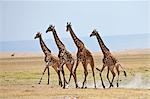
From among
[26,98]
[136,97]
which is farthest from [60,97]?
[136,97]

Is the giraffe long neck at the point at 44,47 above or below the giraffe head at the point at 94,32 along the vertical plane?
below

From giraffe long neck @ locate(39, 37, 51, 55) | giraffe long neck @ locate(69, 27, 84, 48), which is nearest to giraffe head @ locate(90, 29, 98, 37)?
giraffe long neck @ locate(69, 27, 84, 48)

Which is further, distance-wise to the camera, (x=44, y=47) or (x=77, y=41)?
(x=44, y=47)

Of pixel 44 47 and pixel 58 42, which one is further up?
pixel 58 42

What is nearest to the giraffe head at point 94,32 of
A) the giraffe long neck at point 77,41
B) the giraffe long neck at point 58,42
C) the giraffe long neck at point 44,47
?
the giraffe long neck at point 77,41

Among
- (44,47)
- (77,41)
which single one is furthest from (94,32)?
(44,47)

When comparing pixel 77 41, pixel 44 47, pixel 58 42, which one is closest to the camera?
pixel 77 41


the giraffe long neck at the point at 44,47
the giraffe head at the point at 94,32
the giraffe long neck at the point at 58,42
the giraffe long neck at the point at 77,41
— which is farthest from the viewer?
the giraffe long neck at the point at 44,47

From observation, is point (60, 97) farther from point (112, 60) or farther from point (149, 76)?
point (149, 76)

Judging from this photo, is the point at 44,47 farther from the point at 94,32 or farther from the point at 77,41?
the point at 94,32

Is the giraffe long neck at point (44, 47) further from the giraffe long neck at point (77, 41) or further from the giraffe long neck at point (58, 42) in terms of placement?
the giraffe long neck at point (77, 41)

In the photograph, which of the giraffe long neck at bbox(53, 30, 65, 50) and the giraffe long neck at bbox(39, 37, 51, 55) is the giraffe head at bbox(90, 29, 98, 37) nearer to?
the giraffe long neck at bbox(53, 30, 65, 50)

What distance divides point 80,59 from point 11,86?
3.08m

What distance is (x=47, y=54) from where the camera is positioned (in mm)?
19047
